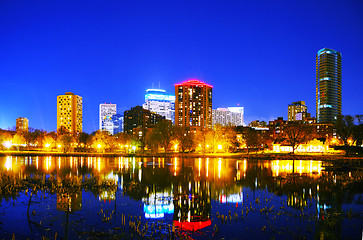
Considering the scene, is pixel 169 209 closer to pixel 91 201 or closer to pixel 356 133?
pixel 91 201

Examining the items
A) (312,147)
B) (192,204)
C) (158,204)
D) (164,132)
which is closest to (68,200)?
(158,204)

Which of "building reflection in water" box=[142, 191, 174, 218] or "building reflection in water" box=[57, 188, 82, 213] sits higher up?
"building reflection in water" box=[57, 188, 82, 213]

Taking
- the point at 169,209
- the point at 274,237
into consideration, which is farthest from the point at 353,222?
the point at 169,209

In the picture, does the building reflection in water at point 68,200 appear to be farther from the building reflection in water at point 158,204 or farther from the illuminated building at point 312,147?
the illuminated building at point 312,147

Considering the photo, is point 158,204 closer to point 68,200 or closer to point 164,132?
point 68,200

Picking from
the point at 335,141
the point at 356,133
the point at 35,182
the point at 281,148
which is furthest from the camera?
the point at 335,141

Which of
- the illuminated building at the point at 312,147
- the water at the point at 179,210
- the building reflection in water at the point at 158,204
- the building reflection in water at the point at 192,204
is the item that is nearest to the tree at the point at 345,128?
the illuminated building at the point at 312,147

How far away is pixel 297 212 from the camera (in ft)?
63.2

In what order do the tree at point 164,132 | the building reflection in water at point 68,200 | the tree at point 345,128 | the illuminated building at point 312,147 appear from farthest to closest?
the illuminated building at point 312,147 → the tree at point 164,132 → the tree at point 345,128 → the building reflection in water at point 68,200

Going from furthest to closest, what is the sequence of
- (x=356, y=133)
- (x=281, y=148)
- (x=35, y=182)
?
(x=281, y=148)
(x=356, y=133)
(x=35, y=182)

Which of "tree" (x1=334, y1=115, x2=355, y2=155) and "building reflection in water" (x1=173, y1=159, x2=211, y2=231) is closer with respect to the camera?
"building reflection in water" (x1=173, y1=159, x2=211, y2=231)

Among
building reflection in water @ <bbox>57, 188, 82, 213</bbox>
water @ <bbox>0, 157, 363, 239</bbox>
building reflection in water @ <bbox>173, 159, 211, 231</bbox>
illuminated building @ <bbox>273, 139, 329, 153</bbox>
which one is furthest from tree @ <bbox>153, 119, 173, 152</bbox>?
building reflection in water @ <bbox>57, 188, 82, 213</bbox>

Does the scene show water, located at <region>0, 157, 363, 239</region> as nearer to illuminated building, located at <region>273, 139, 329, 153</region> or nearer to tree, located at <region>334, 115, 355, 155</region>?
tree, located at <region>334, 115, 355, 155</region>

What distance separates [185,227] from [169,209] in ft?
12.6
